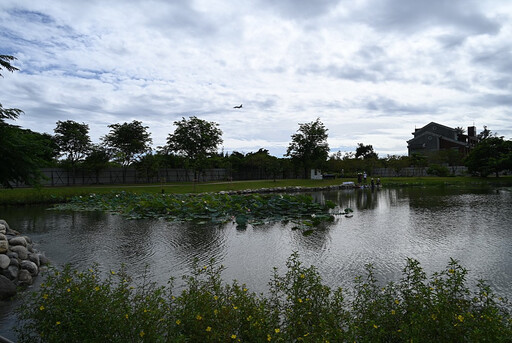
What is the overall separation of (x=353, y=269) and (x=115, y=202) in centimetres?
2083

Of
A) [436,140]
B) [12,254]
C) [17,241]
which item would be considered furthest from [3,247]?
[436,140]

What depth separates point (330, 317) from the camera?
468 cm

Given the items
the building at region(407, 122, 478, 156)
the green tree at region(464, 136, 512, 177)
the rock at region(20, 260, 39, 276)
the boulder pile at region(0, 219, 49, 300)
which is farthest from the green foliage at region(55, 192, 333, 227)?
the building at region(407, 122, 478, 156)

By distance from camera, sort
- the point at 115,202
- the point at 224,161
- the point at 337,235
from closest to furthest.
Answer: the point at 337,235 → the point at 115,202 → the point at 224,161

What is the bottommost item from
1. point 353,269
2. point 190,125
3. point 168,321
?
point 353,269

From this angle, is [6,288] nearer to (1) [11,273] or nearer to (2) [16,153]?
(1) [11,273]

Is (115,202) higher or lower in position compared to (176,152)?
lower

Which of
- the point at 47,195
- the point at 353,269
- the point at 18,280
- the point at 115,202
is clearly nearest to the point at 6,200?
the point at 47,195

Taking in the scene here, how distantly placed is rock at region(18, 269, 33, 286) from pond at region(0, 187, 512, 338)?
128cm

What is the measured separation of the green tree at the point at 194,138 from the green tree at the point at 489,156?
4290cm

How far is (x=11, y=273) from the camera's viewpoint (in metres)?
8.49

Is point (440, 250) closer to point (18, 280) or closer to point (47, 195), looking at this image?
point (18, 280)

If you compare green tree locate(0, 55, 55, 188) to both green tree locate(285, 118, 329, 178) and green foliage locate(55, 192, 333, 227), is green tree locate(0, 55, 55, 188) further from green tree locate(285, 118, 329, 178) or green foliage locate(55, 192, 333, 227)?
green tree locate(285, 118, 329, 178)

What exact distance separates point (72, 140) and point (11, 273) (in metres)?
46.6
